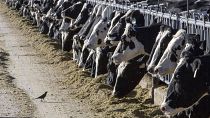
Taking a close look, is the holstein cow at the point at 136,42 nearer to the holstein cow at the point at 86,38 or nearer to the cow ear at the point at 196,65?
the cow ear at the point at 196,65

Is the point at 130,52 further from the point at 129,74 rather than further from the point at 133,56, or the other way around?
the point at 129,74

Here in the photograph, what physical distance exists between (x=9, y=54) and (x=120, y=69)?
11083mm

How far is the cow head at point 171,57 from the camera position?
1072 centimetres

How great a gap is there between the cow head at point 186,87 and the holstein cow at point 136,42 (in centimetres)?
288

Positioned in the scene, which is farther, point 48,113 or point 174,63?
point 48,113

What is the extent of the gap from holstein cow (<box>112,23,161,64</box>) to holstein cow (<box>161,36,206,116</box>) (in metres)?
2.83

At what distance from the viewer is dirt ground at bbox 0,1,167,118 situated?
12648mm

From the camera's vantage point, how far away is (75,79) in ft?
53.8

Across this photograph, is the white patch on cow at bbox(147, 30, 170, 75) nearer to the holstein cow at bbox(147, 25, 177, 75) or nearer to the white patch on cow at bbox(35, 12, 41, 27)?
the holstein cow at bbox(147, 25, 177, 75)

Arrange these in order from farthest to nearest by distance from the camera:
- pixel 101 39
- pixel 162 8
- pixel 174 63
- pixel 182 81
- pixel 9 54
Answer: pixel 9 54, pixel 101 39, pixel 162 8, pixel 174 63, pixel 182 81

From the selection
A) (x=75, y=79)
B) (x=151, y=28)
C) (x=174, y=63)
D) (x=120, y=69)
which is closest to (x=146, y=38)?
(x=151, y=28)

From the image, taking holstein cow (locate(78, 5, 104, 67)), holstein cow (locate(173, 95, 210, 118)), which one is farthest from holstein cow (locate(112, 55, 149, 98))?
holstein cow (locate(78, 5, 104, 67))

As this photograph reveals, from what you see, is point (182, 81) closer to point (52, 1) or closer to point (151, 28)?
point (151, 28)

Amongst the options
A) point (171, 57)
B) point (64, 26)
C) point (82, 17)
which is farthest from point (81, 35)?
point (171, 57)
